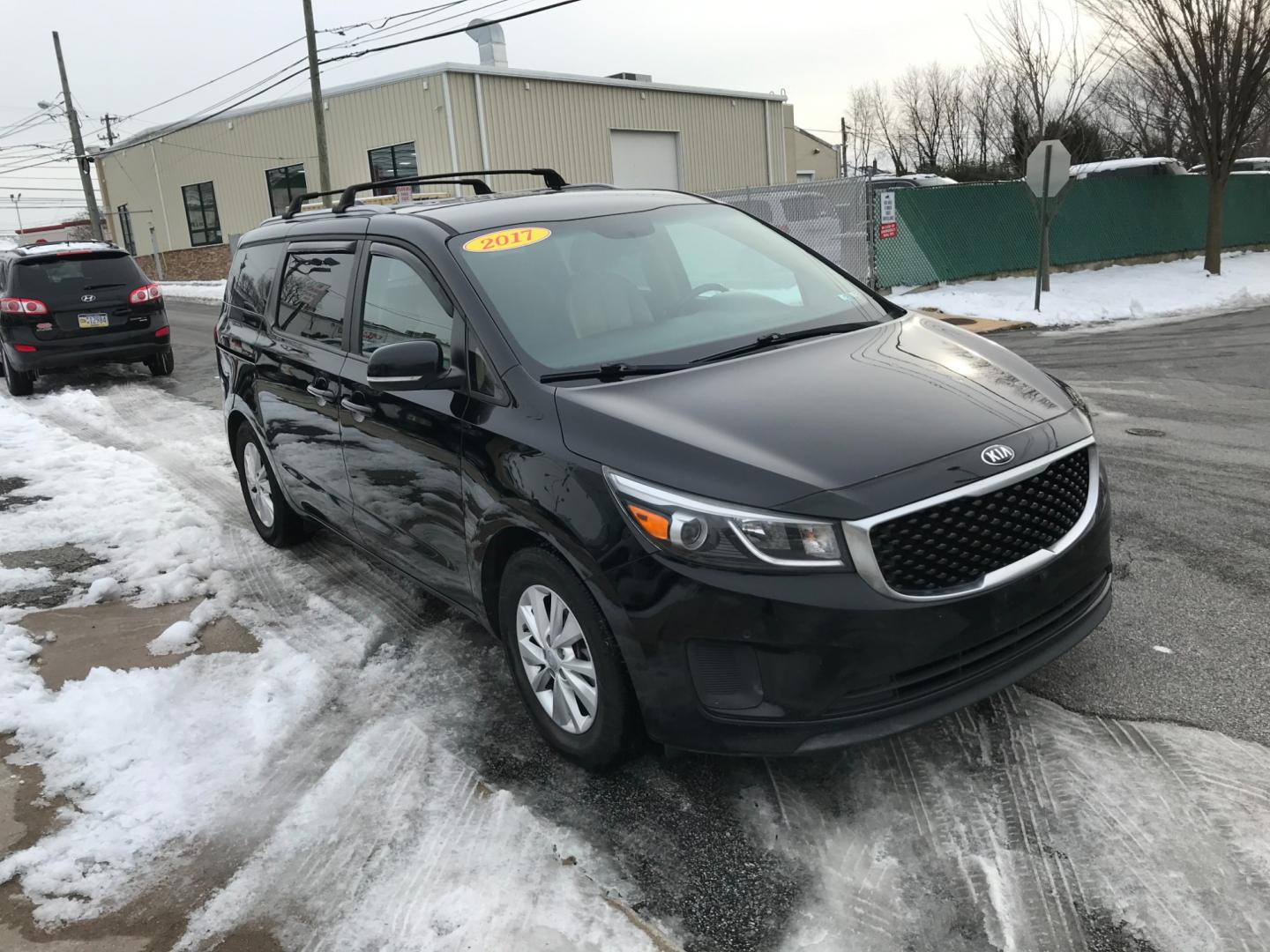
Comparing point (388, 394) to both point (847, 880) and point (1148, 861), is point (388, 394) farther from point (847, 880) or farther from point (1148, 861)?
point (1148, 861)

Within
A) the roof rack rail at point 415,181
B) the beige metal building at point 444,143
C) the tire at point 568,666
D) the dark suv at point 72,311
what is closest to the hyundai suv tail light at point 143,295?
the dark suv at point 72,311

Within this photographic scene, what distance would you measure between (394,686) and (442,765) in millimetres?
671

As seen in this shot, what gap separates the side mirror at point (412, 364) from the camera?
3.33 metres

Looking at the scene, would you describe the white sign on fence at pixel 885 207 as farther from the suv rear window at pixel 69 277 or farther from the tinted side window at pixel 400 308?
the tinted side window at pixel 400 308

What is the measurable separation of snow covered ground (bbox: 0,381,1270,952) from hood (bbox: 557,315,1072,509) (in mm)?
1023

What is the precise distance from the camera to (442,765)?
3326 millimetres

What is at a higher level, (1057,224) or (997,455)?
(1057,224)

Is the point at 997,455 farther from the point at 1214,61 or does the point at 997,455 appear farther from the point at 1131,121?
the point at 1131,121

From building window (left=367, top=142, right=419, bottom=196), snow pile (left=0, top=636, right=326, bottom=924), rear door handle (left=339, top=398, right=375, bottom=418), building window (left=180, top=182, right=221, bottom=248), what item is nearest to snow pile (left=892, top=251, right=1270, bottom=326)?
rear door handle (left=339, top=398, right=375, bottom=418)

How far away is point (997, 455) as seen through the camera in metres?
2.76

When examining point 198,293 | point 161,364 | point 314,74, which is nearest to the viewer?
point 161,364

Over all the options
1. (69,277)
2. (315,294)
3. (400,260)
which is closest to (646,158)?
(69,277)

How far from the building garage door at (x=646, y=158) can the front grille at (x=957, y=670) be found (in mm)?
27093

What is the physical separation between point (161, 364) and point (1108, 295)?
14.4 m
